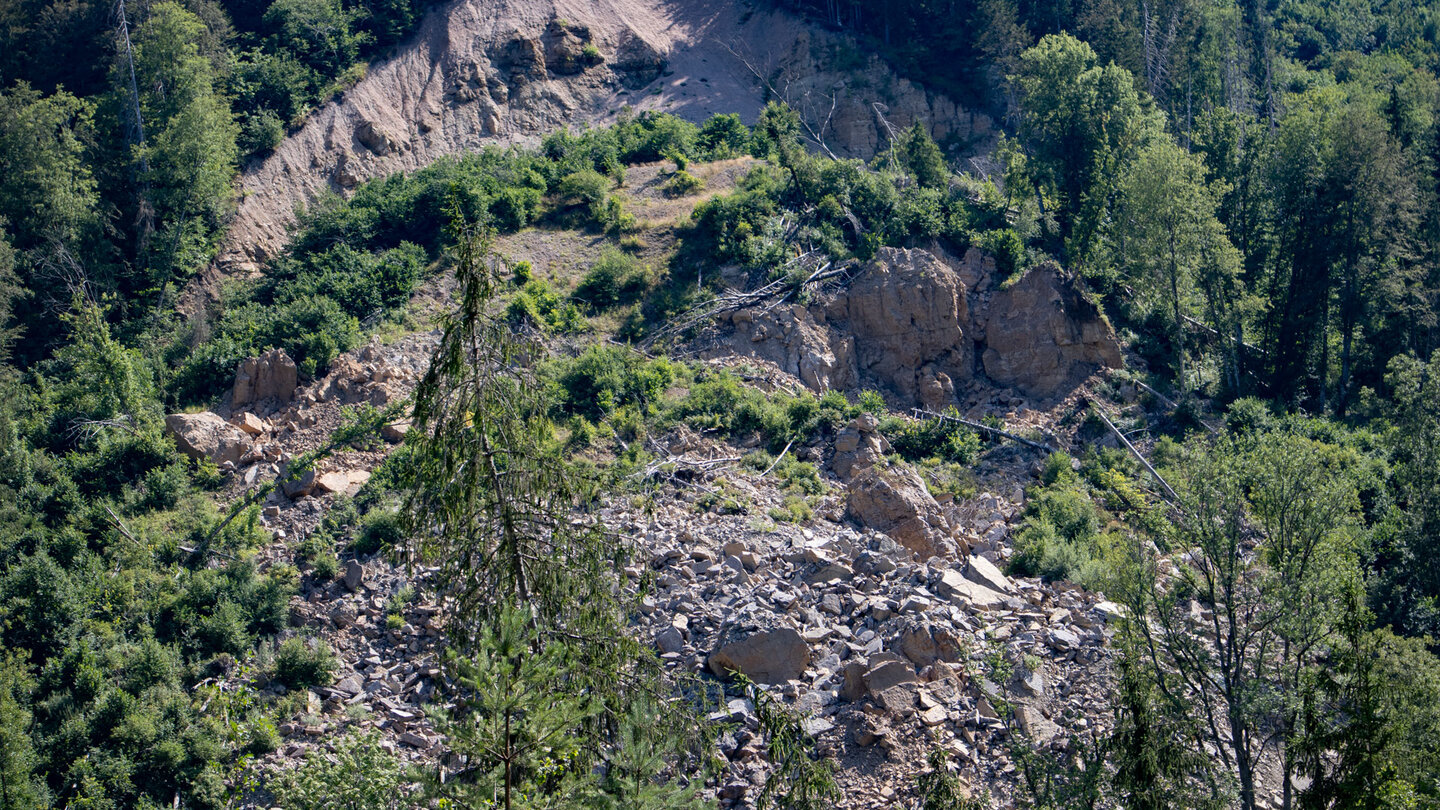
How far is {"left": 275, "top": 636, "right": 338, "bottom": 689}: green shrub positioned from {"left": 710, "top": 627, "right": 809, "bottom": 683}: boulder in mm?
6108

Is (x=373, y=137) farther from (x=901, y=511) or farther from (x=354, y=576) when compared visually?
(x=901, y=511)

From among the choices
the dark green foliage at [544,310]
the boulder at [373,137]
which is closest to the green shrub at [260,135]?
the boulder at [373,137]

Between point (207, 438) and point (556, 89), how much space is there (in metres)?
20.7

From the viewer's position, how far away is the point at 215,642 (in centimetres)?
1675

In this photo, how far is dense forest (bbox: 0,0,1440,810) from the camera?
9.58 metres

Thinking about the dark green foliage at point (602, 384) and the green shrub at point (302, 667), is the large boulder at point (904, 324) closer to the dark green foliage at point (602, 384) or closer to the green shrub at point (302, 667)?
the dark green foliage at point (602, 384)

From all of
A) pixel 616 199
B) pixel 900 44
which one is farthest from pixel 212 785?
pixel 900 44

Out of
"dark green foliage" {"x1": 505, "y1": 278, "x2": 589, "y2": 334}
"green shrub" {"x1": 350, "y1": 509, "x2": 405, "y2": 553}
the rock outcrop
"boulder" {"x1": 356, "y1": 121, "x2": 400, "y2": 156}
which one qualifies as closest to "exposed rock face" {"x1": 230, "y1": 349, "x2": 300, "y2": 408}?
"dark green foliage" {"x1": 505, "y1": 278, "x2": 589, "y2": 334}

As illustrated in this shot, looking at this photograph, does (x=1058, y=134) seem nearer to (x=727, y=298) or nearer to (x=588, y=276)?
(x=727, y=298)

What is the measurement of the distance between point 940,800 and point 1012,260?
1952cm

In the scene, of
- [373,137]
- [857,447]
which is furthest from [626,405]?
[373,137]

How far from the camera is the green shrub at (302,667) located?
51.6 feet

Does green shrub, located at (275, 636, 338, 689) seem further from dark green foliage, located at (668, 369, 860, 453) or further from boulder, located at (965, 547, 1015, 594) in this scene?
boulder, located at (965, 547, 1015, 594)

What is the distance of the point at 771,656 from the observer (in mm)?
14500
